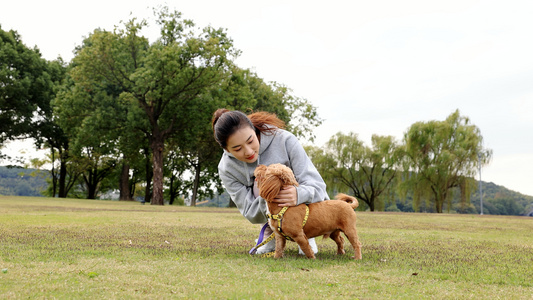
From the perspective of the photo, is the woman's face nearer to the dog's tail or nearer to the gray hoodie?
the gray hoodie

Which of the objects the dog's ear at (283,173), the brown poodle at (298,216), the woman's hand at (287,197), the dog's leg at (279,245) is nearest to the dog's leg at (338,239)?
the brown poodle at (298,216)

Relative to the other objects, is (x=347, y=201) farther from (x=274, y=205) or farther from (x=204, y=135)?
(x=204, y=135)

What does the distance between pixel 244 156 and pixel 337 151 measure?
39.9 metres

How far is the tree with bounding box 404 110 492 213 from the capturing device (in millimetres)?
33188

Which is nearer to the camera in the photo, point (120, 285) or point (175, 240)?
point (120, 285)

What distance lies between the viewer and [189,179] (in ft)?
173

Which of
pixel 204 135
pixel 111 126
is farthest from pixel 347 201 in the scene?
pixel 204 135

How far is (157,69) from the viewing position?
75.4ft

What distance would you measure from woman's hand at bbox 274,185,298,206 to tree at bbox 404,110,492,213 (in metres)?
32.1

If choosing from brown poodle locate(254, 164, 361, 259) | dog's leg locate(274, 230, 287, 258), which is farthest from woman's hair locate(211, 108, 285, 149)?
dog's leg locate(274, 230, 287, 258)

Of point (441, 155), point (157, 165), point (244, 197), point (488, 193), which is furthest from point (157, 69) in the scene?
point (488, 193)

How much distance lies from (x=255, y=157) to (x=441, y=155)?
32105mm

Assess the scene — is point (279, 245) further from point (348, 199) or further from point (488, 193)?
point (488, 193)

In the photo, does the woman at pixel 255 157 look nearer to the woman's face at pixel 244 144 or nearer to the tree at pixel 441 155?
the woman's face at pixel 244 144
